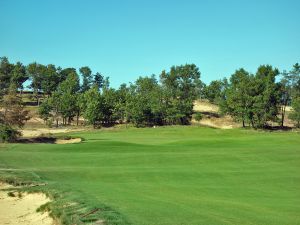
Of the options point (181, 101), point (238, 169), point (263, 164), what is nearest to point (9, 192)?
point (238, 169)

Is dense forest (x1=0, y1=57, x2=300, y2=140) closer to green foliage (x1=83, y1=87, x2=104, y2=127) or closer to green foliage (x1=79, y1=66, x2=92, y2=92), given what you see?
green foliage (x1=83, y1=87, x2=104, y2=127)

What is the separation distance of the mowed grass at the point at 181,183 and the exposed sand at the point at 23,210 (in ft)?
4.75

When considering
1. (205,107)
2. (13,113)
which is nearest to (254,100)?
(205,107)

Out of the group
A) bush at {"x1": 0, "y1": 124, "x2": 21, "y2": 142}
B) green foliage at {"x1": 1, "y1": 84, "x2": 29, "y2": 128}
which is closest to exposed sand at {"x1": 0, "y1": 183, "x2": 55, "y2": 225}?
bush at {"x1": 0, "y1": 124, "x2": 21, "y2": 142}

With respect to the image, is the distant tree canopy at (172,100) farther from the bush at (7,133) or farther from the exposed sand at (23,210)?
the exposed sand at (23,210)

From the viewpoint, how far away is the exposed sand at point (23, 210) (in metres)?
16.1

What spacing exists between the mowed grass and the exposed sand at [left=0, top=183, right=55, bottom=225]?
57.1 inches

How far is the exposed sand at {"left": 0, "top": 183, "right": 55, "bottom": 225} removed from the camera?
1608cm

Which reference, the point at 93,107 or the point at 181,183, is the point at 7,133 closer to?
the point at 181,183

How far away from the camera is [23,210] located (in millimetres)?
18562

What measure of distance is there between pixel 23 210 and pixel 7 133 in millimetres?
44855

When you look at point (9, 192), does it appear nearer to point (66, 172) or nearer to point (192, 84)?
point (66, 172)

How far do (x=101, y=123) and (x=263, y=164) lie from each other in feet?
282

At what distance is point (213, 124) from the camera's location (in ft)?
396
